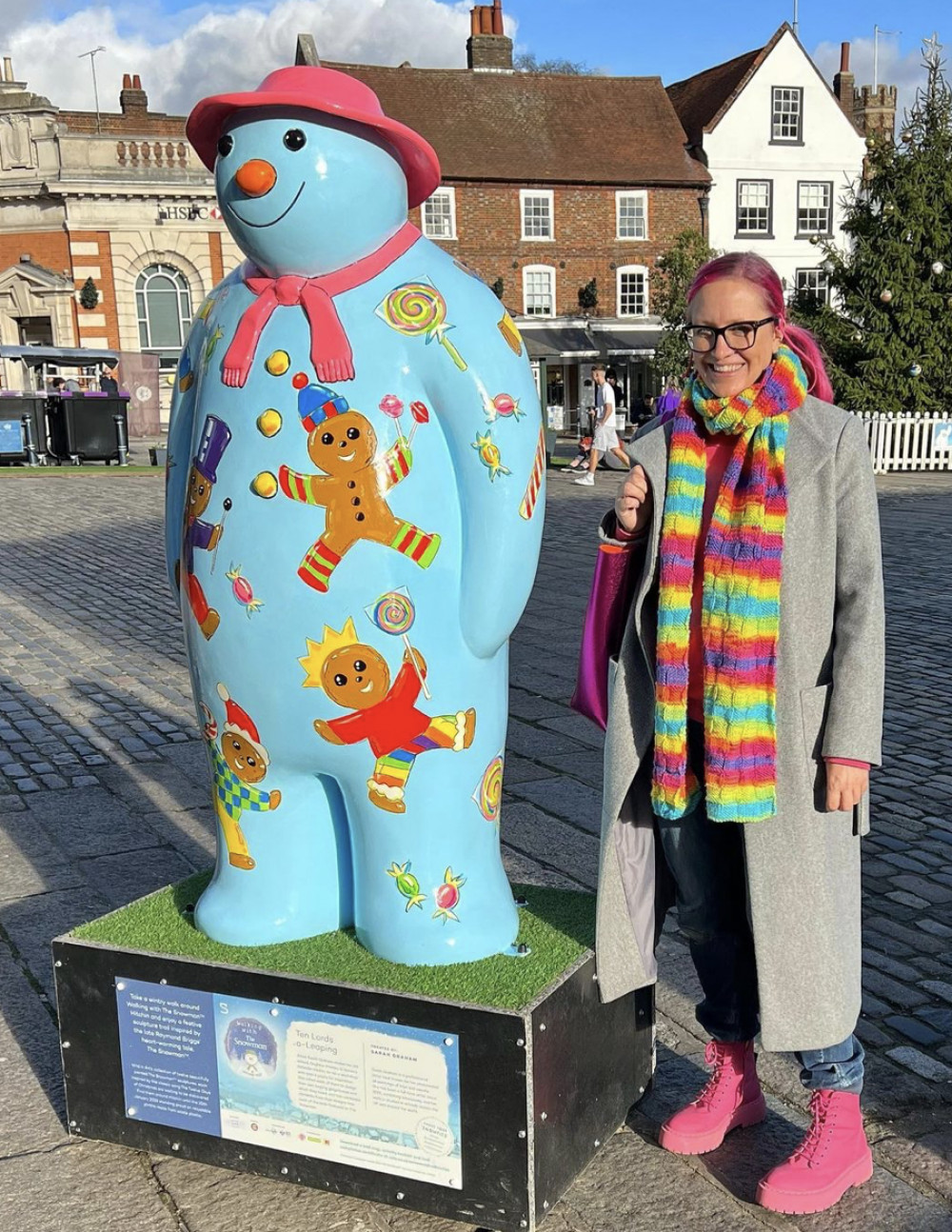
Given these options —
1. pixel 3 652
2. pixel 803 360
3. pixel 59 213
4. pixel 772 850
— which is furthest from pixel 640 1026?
pixel 59 213

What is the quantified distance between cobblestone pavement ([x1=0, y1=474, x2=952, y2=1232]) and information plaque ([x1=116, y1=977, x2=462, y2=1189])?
0.40 ft

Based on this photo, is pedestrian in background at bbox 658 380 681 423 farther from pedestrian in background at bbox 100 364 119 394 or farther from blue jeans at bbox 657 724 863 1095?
pedestrian in background at bbox 100 364 119 394

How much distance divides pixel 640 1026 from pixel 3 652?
5.68 metres

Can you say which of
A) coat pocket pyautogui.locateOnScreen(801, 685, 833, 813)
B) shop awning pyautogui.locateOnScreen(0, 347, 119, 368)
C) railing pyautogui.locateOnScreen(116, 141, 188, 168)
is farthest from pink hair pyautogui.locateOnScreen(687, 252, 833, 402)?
railing pyautogui.locateOnScreen(116, 141, 188, 168)

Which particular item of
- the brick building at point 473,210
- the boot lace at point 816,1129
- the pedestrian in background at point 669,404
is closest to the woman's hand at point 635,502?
the pedestrian in background at point 669,404

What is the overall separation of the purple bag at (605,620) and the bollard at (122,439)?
18.1 m

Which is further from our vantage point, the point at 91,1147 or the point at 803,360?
the point at 91,1147

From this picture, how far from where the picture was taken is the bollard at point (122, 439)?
1927 cm

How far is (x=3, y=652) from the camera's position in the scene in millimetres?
7238

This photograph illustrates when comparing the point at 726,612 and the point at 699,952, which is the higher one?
the point at 726,612

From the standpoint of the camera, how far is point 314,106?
88.7 inches

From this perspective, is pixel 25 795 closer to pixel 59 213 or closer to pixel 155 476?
pixel 155 476

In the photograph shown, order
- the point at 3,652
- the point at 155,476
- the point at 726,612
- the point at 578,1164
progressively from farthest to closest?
the point at 155,476 < the point at 3,652 < the point at 578,1164 < the point at 726,612

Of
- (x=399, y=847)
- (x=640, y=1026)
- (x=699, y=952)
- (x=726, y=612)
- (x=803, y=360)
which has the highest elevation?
(x=803, y=360)
